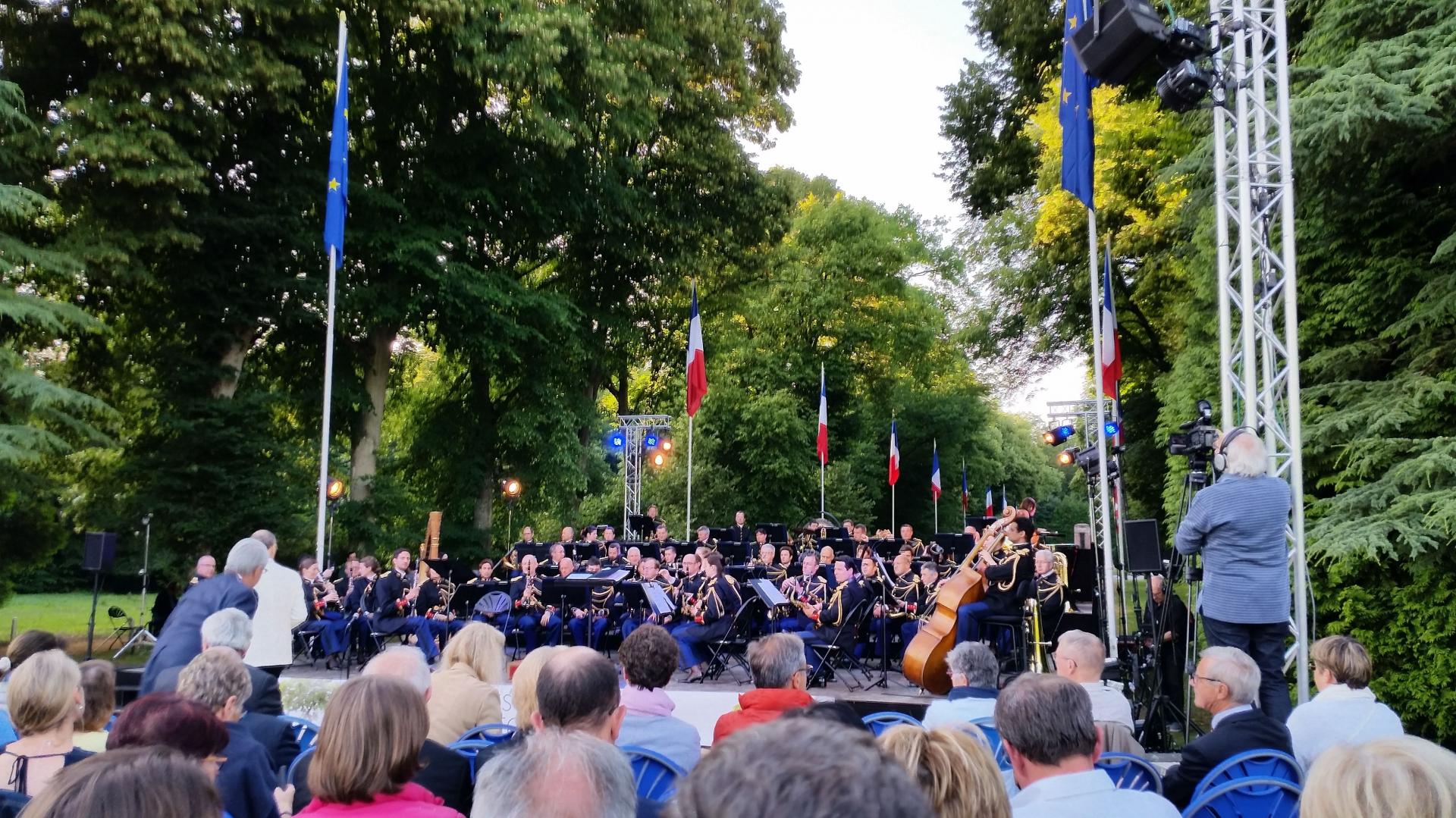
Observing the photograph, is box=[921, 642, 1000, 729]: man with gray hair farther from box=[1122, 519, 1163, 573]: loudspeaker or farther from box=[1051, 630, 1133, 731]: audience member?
box=[1122, 519, 1163, 573]: loudspeaker

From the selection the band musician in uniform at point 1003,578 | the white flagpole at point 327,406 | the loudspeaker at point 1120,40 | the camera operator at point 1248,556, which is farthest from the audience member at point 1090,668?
the white flagpole at point 327,406

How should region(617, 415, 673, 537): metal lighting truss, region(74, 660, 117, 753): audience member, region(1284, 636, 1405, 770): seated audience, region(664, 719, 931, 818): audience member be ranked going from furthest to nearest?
region(617, 415, 673, 537): metal lighting truss
region(1284, 636, 1405, 770): seated audience
region(74, 660, 117, 753): audience member
region(664, 719, 931, 818): audience member

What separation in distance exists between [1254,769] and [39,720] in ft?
14.3

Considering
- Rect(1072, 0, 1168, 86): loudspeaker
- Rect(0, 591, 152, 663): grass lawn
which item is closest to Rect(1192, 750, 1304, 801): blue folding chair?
Rect(1072, 0, 1168, 86): loudspeaker

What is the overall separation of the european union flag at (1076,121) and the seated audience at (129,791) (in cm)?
904

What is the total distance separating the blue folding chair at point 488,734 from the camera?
4.12 m

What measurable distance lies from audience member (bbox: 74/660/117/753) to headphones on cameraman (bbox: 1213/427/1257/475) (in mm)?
5578

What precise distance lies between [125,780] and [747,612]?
35.7ft

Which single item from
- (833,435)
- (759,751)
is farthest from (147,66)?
(833,435)

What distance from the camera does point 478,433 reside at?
2141 cm

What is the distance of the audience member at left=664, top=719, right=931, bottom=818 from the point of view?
100 centimetres

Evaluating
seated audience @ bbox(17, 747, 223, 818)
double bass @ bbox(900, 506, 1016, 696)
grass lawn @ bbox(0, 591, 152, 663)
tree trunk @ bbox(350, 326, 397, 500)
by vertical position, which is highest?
tree trunk @ bbox(350, 326, 397, 500)

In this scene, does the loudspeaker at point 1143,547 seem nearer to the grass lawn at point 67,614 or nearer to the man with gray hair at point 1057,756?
the man with gray hair at point 1057,756

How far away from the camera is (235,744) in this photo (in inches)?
134
